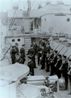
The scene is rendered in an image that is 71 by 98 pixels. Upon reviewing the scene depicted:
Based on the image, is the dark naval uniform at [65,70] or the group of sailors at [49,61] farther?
the group of sailors at [49,61]

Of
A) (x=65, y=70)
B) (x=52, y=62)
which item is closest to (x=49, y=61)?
(x=52, y=62)

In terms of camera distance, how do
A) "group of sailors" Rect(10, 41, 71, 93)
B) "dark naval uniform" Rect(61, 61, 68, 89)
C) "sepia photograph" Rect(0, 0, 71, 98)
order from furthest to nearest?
"group of sailors" Rect(10, 41, 71, 93), "dark naval uniform" Rect(61, 61, 68, 89), "sepia photograph" Rect(0, 0, 71, 98)

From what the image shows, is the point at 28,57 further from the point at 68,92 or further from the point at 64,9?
the point at 64,9

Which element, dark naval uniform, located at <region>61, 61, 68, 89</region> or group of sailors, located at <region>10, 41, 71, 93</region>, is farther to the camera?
group of sailors, located at <region>10, 41, 71, 93</region>

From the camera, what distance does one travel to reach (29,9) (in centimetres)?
671

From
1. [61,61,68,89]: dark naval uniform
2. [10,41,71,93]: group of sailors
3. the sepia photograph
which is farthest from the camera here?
[10,41,71,93]: group of sailors

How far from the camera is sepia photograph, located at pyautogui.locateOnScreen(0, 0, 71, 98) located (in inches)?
50.9

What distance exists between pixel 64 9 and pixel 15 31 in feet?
4.60

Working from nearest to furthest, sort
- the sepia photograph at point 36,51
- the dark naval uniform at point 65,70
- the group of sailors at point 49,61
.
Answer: the sepia photograph at point 36,51, the dark naval uniform at point 65,70, the group of sailors at point 49,61

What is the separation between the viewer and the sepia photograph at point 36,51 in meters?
1.29

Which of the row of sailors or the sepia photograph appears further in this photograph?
the row of sailors

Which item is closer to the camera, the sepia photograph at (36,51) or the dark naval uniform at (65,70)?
the sepia photograph at (36,51)

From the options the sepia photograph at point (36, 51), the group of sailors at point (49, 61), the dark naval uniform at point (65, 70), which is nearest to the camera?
the sepia photograph at point (36, 51)

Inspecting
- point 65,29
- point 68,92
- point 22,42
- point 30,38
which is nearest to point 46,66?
point 68,92
